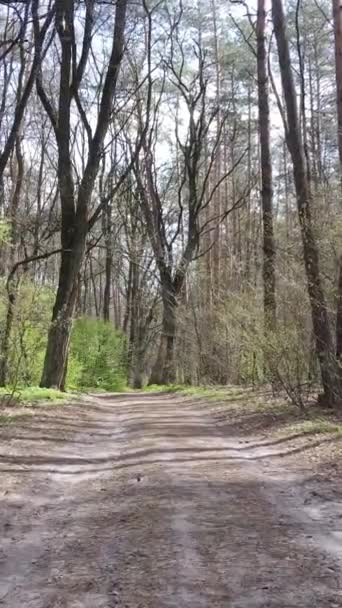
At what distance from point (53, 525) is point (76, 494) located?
3.47 ft

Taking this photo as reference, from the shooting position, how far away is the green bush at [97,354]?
94.2 ft

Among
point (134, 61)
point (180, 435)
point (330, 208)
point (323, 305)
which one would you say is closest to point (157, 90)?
point (134, 61)

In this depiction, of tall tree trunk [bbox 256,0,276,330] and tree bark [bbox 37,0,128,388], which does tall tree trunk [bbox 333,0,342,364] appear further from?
tree bark [bbox 37,0,128,388]

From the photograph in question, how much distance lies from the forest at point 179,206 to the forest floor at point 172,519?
322 cm

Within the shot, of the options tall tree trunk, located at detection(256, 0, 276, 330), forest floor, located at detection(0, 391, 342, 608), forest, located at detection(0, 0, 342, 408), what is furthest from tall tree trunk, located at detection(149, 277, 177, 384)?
forest floor, located at detection(0, 391, 342, 608)

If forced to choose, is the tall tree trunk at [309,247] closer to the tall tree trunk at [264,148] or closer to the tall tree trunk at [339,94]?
the tall tree trunk at [339,94]

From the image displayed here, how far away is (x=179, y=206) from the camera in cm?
2911

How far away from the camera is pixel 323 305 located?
36.4 feet

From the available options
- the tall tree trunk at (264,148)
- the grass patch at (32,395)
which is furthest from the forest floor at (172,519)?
the tall tree trunk at (264,148)

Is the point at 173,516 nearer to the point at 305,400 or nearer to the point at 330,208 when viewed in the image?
the point at 305,400

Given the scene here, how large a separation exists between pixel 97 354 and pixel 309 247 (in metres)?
19.1

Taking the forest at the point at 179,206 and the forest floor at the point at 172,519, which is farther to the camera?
the forest at the point at 179,206

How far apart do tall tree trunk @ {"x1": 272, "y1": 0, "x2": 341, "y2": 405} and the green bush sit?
17.7 m

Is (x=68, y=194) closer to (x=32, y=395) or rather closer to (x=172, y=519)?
(x=32, y=395)
